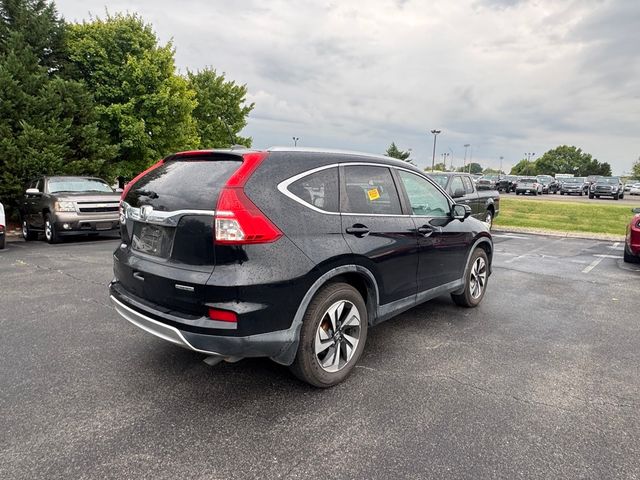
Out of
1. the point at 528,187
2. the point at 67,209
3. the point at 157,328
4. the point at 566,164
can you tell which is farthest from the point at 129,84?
the point at 566,164

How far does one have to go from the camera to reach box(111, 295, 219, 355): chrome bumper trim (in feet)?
8.77

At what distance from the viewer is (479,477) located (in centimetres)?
222

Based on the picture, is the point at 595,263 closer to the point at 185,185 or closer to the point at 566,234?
the point at 566,234

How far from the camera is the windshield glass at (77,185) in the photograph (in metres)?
10.4

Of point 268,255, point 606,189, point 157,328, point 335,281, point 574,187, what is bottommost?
point 157,328

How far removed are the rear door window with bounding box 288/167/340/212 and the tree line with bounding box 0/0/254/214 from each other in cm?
957

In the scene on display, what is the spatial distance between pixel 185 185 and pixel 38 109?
1318 centimetres

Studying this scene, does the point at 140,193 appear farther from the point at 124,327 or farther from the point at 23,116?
the point at 23,116

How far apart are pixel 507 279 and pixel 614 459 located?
4.89 m

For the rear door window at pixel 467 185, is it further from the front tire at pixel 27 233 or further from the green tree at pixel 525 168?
the green tree at pixel 525 168

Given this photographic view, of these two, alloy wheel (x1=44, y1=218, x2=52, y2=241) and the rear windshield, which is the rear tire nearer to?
the rear windshield

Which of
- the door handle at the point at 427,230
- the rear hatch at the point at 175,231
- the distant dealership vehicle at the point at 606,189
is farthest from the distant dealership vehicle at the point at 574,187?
the rear hatch at the point at 175,231

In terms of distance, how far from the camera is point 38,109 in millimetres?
12938

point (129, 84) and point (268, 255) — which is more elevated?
point (129, 84)
